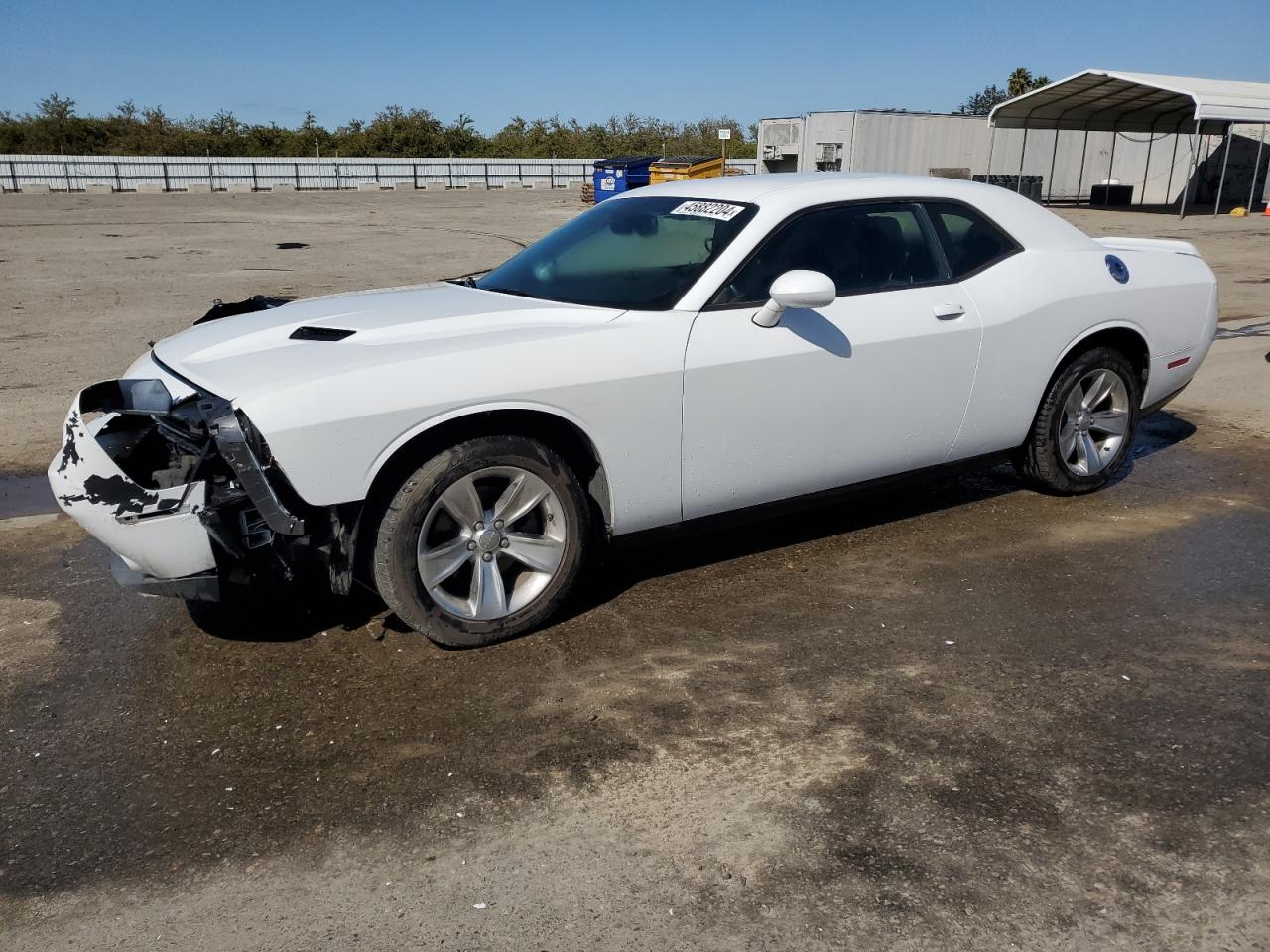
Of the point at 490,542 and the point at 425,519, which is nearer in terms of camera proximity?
the point at 425,519

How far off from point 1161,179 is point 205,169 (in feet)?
119

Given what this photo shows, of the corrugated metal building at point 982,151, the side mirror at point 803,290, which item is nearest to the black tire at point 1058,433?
the side mirror at point 803,290

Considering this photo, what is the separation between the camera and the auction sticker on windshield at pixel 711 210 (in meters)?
4.51

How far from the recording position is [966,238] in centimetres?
501

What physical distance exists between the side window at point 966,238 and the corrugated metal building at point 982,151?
29.7 meters

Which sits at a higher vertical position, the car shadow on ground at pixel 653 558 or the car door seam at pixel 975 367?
the car door seam at pixel 975 367

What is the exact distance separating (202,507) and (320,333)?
903 mm

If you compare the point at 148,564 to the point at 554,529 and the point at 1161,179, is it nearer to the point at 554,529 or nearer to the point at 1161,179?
the point at 554,529

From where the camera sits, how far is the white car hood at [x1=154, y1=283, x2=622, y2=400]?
366cm

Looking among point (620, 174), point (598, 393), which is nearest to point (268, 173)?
point (620, 174)

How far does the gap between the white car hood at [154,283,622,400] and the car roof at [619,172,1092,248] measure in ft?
Answer: 3.11

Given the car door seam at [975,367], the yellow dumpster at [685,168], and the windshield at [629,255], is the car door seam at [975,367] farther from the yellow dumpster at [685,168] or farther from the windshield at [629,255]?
the yellow dumpster at [685,168]

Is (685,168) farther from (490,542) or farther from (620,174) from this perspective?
(490,542)

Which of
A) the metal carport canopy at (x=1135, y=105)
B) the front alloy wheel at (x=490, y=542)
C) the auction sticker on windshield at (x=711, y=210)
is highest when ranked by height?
the metal carport canopy at (x=1135, y=105)
